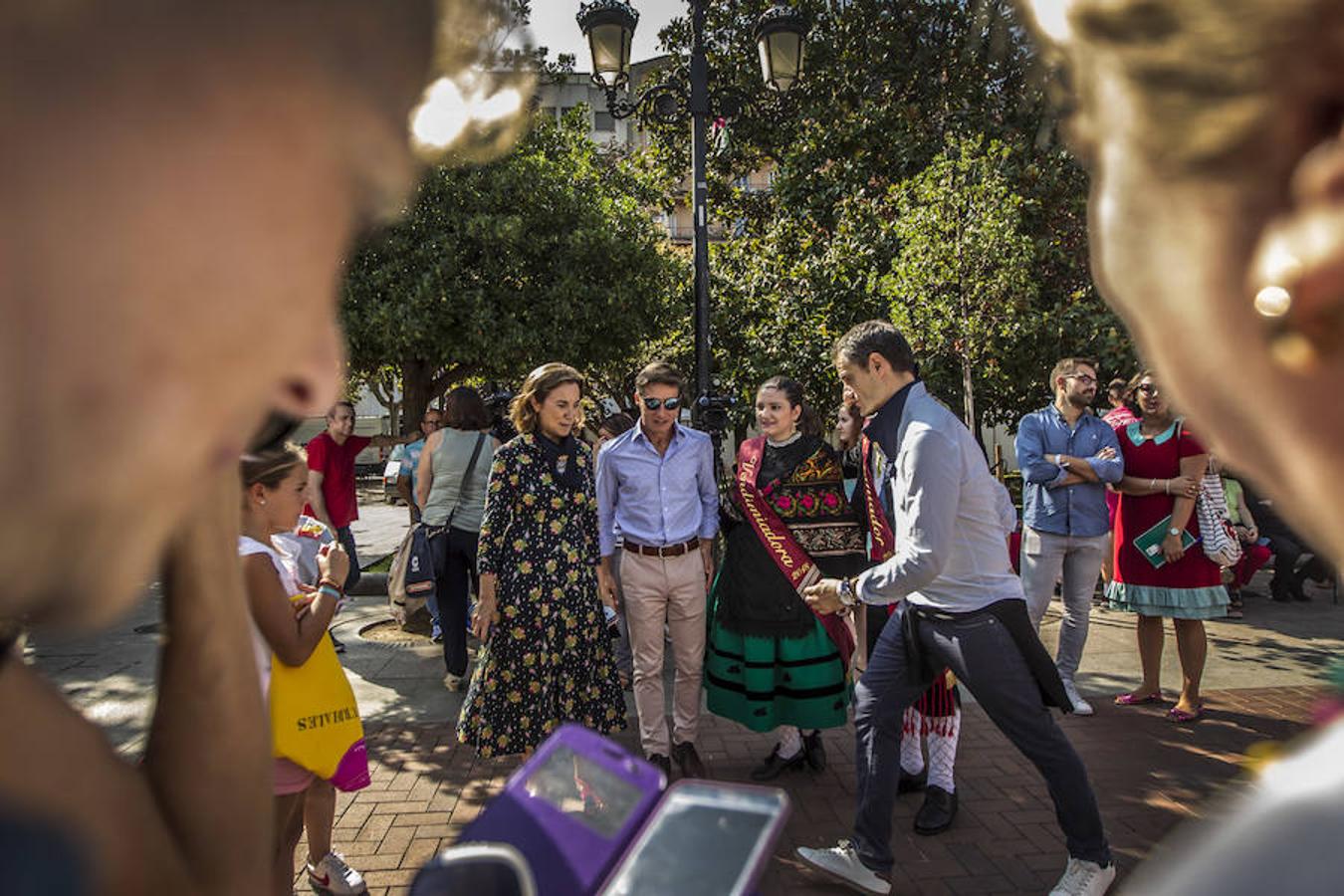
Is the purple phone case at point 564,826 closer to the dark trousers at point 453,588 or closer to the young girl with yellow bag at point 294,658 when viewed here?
the young girl with yellow bag at point 294,658

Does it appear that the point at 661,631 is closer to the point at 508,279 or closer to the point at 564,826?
the point at 564,826

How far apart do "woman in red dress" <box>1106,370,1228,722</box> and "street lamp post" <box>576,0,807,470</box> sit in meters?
2.89

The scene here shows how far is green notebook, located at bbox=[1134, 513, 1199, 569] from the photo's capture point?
16.4 ft

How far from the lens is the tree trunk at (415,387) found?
13.8 metres

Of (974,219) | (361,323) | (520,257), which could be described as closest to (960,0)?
(974,219)

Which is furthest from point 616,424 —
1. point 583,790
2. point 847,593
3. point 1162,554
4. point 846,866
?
point 583,790

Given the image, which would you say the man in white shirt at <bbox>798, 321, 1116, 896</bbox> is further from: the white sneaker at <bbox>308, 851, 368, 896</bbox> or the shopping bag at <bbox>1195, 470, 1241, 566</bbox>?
the shopping bag at <bbox>1195, 470, 1241, 566</bbox>

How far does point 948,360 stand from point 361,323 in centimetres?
867

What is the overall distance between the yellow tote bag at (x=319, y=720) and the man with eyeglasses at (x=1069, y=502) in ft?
13.9

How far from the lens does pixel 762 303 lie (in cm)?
1240

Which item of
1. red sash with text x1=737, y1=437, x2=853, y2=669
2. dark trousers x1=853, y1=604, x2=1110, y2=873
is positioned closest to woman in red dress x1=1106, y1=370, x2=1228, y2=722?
red sash with text x1=737, y1=437, x2=853, y2=669

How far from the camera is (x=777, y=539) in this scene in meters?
4.26

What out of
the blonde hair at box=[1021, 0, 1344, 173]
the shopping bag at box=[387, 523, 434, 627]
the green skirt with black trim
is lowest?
the green skirt with black trim

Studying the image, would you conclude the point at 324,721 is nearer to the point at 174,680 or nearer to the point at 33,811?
the point at 174,680
